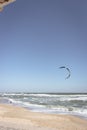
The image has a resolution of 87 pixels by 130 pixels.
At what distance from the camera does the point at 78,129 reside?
1185 cm

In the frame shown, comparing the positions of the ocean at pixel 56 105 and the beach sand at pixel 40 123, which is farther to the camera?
the ocean at pixel 56 105

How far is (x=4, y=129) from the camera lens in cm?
923

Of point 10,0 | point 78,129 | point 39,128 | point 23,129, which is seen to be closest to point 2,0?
point 10,0

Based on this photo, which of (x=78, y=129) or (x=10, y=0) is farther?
(x=78, y=129)

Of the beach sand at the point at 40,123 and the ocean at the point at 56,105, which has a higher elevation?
the ocean at the point at 56,105

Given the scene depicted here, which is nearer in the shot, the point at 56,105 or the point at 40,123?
the point at 40,123

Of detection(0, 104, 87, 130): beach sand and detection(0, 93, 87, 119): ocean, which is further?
detection(0, 93, 87, 119): ocean

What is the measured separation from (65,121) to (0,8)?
1215 cm

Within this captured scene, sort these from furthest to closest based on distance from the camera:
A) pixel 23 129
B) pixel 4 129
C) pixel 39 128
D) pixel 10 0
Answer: pixel 39 128
pixel 23 129
pixel 4 129
pixel 10 0

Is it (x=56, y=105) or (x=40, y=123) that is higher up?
(x=56, y=105)

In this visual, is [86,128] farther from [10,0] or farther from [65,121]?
[10,0]

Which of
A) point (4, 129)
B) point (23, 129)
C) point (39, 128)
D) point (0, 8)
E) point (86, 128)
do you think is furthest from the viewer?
point (86, 128)

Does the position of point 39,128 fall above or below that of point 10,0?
below

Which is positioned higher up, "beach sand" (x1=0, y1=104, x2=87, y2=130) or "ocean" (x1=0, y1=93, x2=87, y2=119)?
"ocean" (x1=0, y1=93, x2=87, y2=119)
